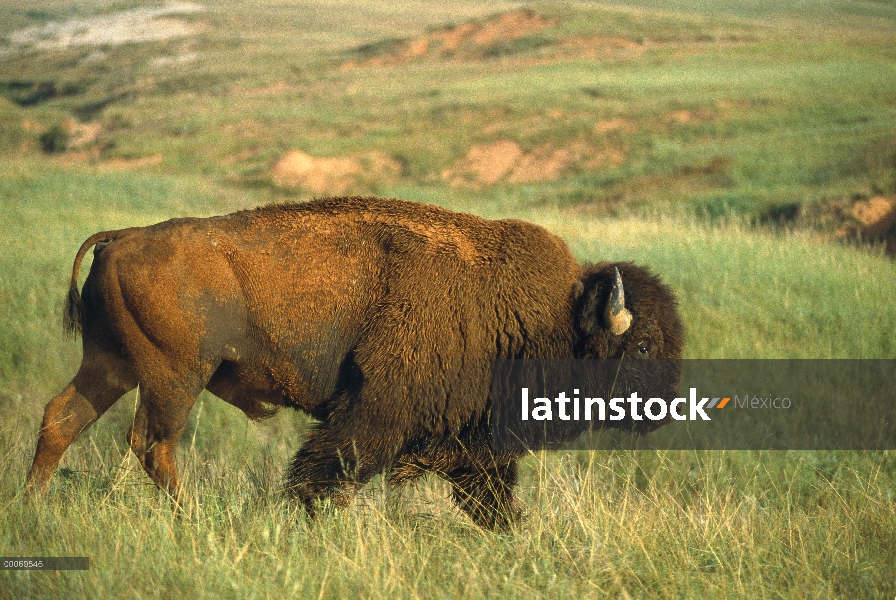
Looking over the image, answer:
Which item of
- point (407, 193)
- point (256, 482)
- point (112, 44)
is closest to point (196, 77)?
point (112, 44)

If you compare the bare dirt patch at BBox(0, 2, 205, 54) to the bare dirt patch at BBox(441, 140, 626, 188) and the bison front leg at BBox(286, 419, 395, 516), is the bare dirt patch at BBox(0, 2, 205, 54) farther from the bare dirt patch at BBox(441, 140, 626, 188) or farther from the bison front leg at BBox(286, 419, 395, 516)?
the bison front leg at BBox(286, 419, 395, 516)

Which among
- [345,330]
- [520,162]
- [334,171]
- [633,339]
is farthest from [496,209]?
[345,330]

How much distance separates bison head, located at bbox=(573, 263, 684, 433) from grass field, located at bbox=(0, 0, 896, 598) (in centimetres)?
64

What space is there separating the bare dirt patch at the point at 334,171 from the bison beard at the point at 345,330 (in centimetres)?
1873

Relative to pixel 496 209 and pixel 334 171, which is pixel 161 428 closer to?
pixel 496 209

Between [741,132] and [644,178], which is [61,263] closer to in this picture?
[644,178]

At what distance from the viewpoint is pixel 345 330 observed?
15.7 feet

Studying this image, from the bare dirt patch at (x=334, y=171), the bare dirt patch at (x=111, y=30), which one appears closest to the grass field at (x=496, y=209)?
the bare dirt patch at (x=334, y=171)

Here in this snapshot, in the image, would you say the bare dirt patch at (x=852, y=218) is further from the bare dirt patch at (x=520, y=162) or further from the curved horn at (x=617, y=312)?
the curved horn at (x=617, y=312)

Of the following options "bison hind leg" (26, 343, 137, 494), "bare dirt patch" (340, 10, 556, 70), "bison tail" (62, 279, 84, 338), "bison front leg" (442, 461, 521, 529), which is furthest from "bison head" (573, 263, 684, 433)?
"bare dirt patch" (340, 10, 556, 70)

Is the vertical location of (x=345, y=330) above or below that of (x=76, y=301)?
below

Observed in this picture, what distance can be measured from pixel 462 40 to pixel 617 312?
54.3m

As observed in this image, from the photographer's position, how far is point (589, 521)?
14.3 feet

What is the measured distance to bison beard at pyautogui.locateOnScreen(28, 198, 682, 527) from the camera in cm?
459
